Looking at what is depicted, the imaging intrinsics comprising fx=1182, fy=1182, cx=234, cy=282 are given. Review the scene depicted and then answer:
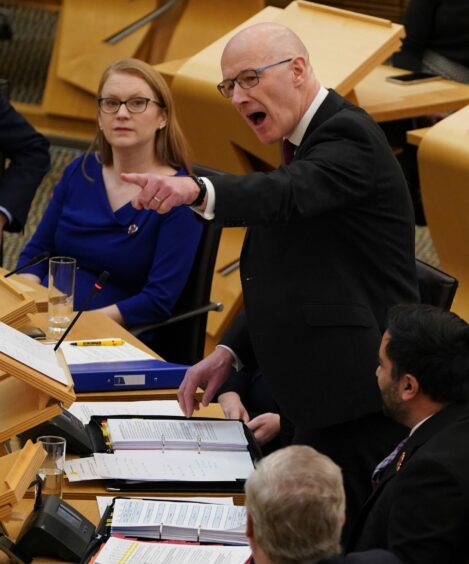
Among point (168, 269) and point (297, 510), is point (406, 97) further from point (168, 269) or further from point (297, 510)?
point (297, 510)

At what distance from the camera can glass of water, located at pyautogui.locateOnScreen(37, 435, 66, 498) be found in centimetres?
250

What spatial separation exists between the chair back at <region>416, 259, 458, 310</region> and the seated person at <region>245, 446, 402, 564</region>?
151 cm

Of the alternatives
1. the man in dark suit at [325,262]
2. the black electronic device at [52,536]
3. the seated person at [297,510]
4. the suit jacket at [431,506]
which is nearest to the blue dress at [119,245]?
the man in dark suit at [325,262]

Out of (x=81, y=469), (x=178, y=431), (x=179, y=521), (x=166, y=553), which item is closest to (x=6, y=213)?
(x=178, y=431)

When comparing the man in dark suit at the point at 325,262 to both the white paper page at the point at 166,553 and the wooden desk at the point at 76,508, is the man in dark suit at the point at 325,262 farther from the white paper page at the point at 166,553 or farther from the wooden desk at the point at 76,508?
the white paper page at the point at 166,553

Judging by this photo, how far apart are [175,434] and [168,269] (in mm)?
1191

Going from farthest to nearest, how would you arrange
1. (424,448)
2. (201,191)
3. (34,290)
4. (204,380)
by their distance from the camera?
(34,290)
(204,380)
(201,191)
(424,448)

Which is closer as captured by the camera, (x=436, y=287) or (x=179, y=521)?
(x=179, y=521)

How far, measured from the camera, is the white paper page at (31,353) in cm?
231

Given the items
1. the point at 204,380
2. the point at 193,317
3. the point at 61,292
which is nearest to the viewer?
Answer: the point at 204,380

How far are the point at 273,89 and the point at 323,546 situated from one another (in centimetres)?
118

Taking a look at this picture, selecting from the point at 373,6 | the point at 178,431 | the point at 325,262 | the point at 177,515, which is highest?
the point at 325,262

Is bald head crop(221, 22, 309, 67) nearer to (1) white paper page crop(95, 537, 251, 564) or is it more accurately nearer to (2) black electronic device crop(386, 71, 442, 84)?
(1) white paper page crop(95, 537, 251, 564)

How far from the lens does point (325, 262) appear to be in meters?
2.67
